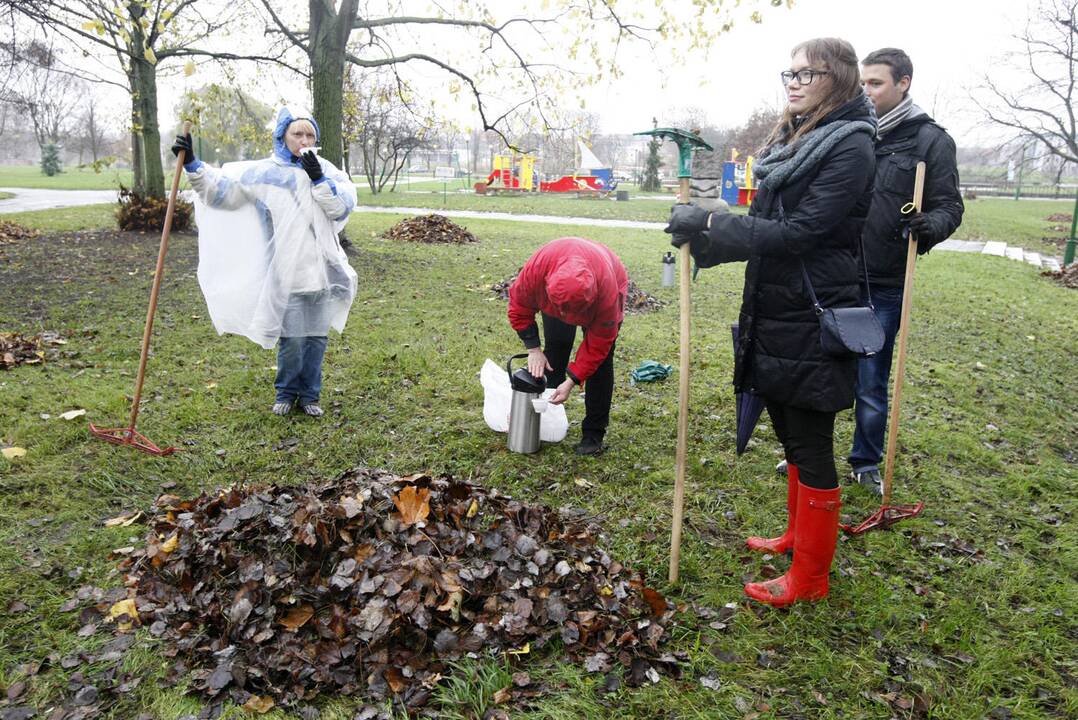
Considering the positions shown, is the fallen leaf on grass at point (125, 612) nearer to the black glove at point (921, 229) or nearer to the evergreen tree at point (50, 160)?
the black glove at point (921, 229)

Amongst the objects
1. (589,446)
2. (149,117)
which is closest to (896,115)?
(589,446)

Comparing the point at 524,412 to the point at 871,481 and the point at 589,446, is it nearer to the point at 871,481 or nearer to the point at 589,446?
the point at 589,446

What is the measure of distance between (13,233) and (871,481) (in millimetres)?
13993

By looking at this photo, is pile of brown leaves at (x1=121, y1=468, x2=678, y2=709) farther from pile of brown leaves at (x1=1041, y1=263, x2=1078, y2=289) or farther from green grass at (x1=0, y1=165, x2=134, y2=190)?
green grass at (x1=0, y1=165, x2=134, y2=190)

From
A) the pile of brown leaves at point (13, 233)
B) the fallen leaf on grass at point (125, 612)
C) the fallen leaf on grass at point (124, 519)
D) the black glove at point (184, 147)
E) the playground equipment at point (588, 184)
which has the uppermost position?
the playground equipment at point (588, 184)

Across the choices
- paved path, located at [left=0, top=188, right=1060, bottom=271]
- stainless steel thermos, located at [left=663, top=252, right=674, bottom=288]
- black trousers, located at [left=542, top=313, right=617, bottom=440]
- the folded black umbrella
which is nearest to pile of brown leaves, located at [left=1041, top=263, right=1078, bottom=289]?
paved path, located at [left=0, top=188, right=1060, bottom=271]

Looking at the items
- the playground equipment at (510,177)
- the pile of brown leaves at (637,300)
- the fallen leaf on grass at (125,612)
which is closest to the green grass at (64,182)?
the playground equipment at (510,177)

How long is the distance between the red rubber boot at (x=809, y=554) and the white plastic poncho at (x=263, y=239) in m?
3.24

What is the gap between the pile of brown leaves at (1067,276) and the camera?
455 inches

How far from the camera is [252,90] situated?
13695 millimetres

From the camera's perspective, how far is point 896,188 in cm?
363

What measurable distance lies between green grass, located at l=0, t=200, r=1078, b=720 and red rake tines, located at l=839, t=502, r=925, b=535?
0.07m

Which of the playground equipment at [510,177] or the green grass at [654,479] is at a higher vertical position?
the playground equipment at [510,177]

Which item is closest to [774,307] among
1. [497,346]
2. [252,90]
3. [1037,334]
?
[497,346]
